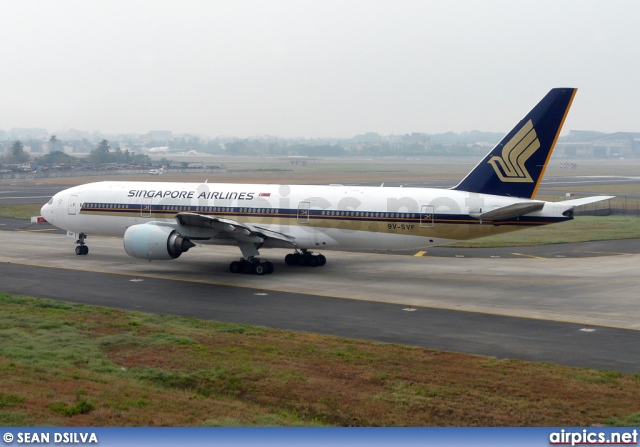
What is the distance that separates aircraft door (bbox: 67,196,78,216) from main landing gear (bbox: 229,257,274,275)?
10.6m

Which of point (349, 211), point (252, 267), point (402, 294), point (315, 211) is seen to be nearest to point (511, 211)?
point (402, 294)

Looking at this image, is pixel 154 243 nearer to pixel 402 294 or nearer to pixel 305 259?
pixel 305 259

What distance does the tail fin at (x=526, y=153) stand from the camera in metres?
31.5

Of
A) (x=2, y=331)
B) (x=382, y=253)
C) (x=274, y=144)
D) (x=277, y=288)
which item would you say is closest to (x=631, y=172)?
(x=274, y=144)

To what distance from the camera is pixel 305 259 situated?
37.1 m

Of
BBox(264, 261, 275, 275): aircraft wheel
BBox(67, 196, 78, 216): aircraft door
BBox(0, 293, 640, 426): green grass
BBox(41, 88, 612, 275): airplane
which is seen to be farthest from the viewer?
BBox(67, 196, 78, 216): aircraft door

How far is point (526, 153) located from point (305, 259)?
464 inches

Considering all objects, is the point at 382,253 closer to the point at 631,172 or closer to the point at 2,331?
the point at 2,331

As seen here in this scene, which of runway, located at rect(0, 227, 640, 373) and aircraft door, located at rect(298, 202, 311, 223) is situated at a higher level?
aircraft door, located at rect(298, 202, 311, 223)

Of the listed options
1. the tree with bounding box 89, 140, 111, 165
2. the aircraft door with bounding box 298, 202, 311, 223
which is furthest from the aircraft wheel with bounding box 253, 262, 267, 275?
the tree with bounding box 89, 140, 111, 165

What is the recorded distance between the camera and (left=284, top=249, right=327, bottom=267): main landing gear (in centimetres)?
3703

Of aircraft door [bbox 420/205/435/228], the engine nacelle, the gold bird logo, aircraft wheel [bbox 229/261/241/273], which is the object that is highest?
the gold bird logo

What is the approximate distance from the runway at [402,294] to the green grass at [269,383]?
200cm

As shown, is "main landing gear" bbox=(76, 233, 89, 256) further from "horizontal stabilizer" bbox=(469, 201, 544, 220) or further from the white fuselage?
"horizontal stabilizer" bbox=(469, 201, 544, 220)
